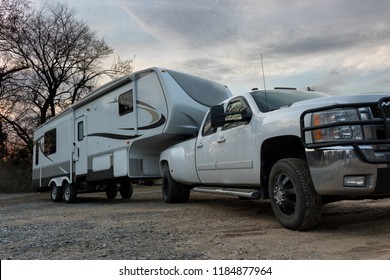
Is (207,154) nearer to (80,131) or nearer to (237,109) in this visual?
(237,109)

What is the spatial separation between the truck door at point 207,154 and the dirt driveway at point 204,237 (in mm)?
654

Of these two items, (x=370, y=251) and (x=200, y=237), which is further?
(x=200, y=237)

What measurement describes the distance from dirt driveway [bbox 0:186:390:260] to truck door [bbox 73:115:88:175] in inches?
200

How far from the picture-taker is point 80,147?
41.1 ft

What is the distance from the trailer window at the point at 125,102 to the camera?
10182mm

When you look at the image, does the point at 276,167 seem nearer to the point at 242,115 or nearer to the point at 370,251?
the point at 242,115

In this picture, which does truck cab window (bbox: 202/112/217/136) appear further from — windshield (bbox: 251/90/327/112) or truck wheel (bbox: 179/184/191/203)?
truck wheel (bbox: 179/184/191/203)

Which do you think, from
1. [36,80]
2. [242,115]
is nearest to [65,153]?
[242,115]

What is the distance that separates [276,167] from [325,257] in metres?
1.56

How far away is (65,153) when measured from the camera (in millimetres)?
13344

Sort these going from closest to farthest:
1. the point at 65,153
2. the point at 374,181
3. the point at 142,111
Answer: the point at 374,181
the point at 142,111
the point at 65,153

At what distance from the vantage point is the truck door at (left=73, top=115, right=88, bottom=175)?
1227 centimetres

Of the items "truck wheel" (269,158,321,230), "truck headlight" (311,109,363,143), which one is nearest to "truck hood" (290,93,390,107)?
"truck headlight" (311,109,363,143)

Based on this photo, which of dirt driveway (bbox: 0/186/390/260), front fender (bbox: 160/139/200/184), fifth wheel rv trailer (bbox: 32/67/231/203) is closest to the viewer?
dirt driveway (bbox: 0/186/390/260)
